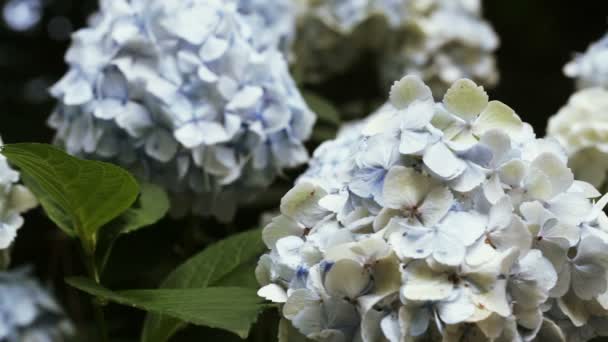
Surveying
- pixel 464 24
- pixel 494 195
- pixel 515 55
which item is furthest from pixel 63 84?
pixel 515 55

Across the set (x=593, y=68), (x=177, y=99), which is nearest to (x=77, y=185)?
(x=177, y=99)

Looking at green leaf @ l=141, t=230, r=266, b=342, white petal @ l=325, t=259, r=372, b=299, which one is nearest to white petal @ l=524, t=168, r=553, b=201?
white petal @ l=325, t=259, r=372, b=299

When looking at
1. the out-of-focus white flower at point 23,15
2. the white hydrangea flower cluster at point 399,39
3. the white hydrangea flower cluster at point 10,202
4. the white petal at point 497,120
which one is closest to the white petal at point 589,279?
the white petal at point 497,120

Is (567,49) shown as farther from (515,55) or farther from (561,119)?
(561,119)

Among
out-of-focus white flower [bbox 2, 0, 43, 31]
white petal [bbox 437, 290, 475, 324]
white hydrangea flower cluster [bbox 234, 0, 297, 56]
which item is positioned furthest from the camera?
out-of-focus white flower [bbox 2, 0, 43, 31]

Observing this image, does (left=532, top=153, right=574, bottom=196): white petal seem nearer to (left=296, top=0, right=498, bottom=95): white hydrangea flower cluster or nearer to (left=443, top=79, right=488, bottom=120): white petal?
(left=443, top=79, right=488, bottom=120): white petal

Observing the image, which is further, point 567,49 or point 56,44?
point 567,49

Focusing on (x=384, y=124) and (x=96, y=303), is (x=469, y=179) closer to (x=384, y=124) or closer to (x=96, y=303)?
(x=384, y=124)
